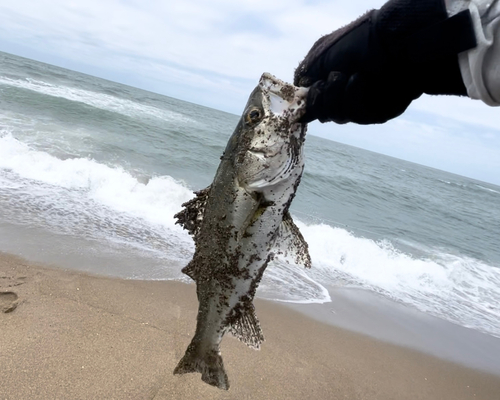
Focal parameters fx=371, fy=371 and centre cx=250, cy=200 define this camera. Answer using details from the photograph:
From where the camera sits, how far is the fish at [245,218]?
2.43 meters

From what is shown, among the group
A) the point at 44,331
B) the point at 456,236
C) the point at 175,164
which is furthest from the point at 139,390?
the point at 456,236

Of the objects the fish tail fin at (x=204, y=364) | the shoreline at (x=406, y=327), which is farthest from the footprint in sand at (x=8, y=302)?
the shoreline at (x=406, y=327)

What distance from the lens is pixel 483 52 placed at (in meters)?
1.27

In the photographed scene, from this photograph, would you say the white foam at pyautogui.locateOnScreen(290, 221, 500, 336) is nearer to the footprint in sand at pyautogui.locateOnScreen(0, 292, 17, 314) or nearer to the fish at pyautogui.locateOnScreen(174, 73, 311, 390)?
the fish at pyautogui.locateOnScreen(174, 73, 311, 390)

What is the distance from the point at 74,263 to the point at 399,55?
5.98 meters

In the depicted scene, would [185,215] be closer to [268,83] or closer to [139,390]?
[268,83]

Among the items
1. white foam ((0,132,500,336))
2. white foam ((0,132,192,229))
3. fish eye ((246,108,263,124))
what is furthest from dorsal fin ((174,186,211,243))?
white foam ((0,132,192,229))

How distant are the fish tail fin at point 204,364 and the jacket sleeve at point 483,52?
2719mm

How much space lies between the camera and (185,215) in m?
3.21

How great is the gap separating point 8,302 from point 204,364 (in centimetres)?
304

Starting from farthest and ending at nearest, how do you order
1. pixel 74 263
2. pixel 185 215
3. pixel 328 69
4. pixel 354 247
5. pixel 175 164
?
pixel 175 164 < pixel 354 247 < pixel 74 263 < pixel 185 215 < pixel 328 69

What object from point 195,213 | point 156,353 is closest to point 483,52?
point 195,213

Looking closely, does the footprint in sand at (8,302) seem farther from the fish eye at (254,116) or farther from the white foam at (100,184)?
the white foam at (100,184)

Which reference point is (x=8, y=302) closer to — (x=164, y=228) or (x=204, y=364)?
(x=204, y=364)
